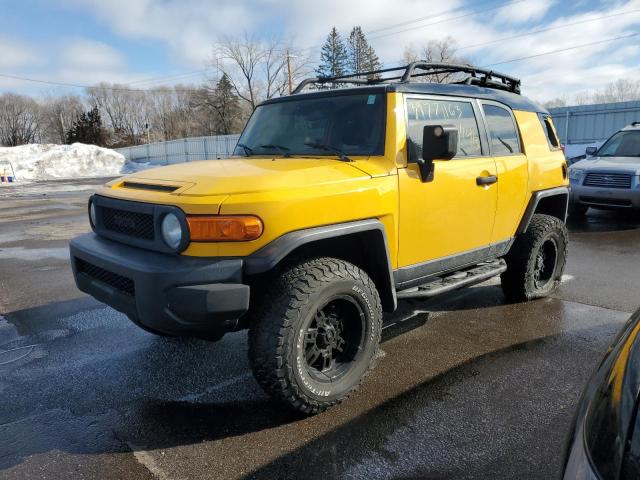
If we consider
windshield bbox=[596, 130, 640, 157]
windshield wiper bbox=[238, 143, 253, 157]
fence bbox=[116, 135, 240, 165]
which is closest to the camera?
windshield wiper bbox=[238, 143, 253, 157]

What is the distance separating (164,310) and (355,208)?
130 centimetres

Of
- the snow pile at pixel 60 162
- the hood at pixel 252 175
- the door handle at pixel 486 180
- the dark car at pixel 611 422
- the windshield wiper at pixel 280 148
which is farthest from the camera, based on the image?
the snow pile at pixel 60 162

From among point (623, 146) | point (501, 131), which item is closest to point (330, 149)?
point (501, 131)

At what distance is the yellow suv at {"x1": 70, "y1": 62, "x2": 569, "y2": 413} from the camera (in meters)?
2.67

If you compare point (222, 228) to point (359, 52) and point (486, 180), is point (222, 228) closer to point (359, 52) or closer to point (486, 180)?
point (486, 180)

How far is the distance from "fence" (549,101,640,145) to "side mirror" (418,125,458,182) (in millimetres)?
18836

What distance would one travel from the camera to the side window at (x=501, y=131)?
4.32 metres

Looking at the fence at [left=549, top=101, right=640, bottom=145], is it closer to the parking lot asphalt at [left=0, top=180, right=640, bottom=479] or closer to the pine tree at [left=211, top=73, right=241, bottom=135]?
the parking lot asphalt at [left=0, top=180, right=640, bottom=479]

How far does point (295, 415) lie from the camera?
2.96 m

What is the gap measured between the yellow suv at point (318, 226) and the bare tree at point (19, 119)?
83.2 m

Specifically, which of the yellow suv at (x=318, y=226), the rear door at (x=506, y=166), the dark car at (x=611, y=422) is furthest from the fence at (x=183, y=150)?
the dark car at (x=611, y=422)

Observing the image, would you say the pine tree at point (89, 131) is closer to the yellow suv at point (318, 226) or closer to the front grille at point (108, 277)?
the yellow suv at point (318, 226)

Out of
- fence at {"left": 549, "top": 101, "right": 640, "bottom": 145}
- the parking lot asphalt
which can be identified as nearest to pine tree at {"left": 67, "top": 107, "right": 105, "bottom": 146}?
fence at {"left": 549, "top": 101, "right": 640, "bottom": 145}

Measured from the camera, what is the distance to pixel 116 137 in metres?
72.2
